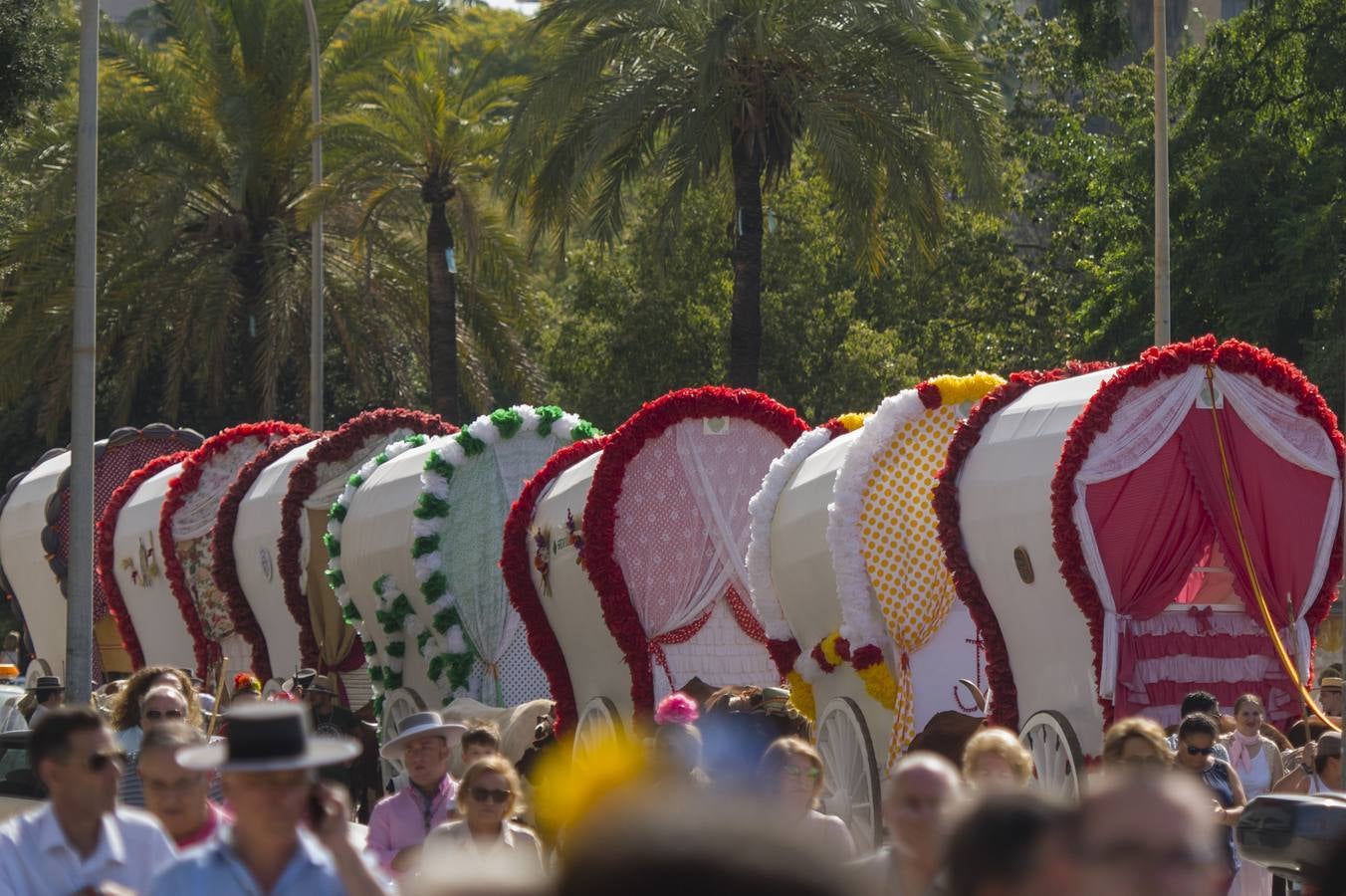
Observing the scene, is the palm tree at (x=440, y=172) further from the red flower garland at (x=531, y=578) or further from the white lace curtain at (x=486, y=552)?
the red flower garland at (x=531, y=578)

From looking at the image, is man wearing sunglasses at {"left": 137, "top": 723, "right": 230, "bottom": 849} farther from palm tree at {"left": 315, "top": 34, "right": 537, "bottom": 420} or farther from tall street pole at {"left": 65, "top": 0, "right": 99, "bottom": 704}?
palm tree at {"left": 315, "top": 34, "right": 537, "bottom": 420}

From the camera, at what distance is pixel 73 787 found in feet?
18.8

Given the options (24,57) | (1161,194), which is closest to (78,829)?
(1161,194)

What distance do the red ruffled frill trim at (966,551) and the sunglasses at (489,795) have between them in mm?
7595

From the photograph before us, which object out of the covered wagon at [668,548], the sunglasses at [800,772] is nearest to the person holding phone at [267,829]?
the sunglasses at [800,772]

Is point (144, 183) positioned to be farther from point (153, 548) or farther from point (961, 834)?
point (961, 834)

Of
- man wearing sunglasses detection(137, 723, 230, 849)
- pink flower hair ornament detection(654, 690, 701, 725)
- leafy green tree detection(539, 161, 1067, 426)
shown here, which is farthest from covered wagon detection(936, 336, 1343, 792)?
leafy green tree detection(539, 161, 1067, 426)

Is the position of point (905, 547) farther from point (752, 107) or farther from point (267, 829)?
point (267, 829)

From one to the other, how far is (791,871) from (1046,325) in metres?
39.5

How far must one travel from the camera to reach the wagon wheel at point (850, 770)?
605 inches

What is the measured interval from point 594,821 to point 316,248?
2750cm

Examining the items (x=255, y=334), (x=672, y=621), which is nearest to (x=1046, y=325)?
(x=255, y=334)

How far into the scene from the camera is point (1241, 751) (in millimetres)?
12617

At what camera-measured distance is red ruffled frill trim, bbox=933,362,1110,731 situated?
14.5 meters
